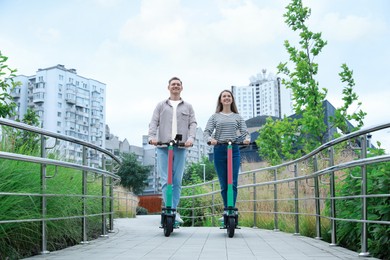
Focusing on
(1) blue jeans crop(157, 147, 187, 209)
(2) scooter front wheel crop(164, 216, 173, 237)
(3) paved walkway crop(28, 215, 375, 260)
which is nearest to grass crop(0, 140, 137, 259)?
(3) paved walkway crop(28, 215, 375, 260)

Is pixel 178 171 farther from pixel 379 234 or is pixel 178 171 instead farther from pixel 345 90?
pixel 345 90

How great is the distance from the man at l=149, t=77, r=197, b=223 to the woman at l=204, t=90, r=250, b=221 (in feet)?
1.07

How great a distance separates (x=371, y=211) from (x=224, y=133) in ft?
9.56

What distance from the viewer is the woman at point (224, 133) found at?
7340mm

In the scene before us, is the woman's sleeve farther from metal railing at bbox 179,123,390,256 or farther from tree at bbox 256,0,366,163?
tree at bbox 256,0,366,163

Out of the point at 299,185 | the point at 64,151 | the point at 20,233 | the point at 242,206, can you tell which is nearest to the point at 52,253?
the point at 20,233

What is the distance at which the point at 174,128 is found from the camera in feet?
24.9

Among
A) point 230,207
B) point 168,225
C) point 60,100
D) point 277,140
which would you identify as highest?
point 60,100

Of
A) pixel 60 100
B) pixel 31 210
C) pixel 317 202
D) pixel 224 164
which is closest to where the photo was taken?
pixel 31 210

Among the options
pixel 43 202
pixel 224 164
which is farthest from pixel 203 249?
pixel 224 164

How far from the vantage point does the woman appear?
734 cm

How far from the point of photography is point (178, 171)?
24.7 feet

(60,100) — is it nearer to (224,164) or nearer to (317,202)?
(224,164)

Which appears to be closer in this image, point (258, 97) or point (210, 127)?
point (210, 127)
